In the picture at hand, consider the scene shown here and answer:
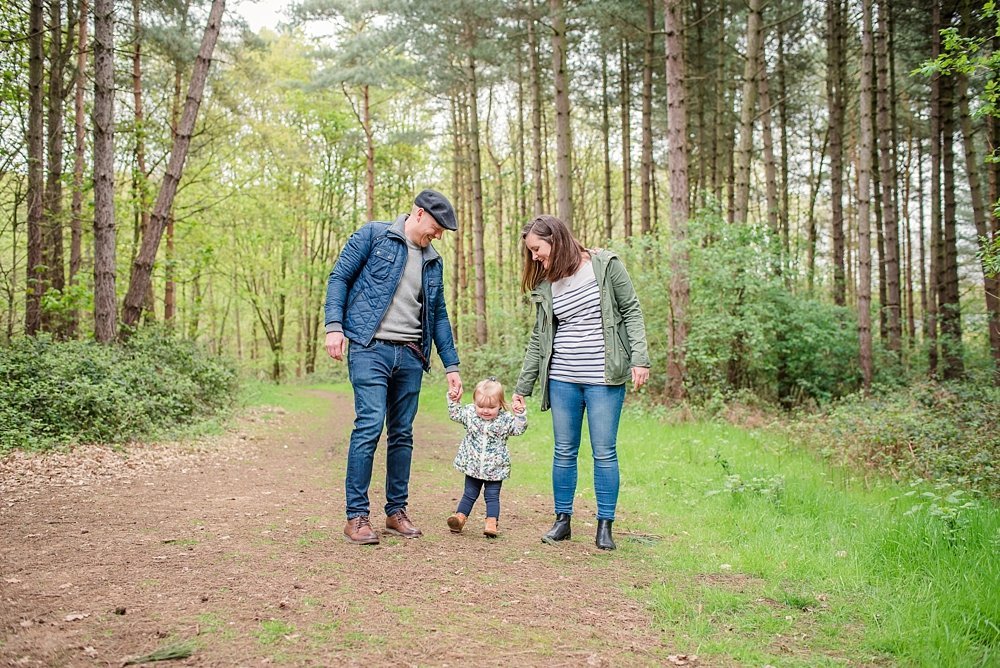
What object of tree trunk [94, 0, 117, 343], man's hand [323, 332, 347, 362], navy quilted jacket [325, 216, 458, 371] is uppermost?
tree trunk [94, 0, 117, 343]

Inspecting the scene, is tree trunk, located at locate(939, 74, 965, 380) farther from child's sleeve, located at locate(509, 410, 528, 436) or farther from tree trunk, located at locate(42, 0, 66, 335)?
tree trunk, located at locate(42, 0, 66, 335)

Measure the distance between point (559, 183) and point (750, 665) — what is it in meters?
12.6

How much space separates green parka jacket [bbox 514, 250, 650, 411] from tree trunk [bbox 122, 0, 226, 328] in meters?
9.33

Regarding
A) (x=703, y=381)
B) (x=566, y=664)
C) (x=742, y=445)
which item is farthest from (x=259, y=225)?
(x=566, y=664)

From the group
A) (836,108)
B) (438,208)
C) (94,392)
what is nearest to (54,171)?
(94,392)

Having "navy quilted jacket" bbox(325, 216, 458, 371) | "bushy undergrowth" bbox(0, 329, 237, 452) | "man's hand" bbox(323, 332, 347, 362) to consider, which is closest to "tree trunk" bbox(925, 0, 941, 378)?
"navy quilted jacket" bbox(325, 216, 458, 371)

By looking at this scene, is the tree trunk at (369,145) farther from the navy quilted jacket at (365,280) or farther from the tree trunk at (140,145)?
the navy quilted jacket at (365,280)

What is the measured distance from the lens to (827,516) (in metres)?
5.20

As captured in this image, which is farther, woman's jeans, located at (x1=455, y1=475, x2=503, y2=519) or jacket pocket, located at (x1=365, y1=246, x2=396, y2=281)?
woman's jeans, located at (x1=455, y1=475, x2=503, y2=519)

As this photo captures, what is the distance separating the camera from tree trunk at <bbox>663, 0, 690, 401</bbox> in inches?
453

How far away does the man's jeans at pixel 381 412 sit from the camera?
446 centimetres

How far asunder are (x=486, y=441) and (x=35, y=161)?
10.6 m

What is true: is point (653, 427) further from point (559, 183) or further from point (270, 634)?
point (270, 634)

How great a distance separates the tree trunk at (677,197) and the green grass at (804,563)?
16.2 feet
